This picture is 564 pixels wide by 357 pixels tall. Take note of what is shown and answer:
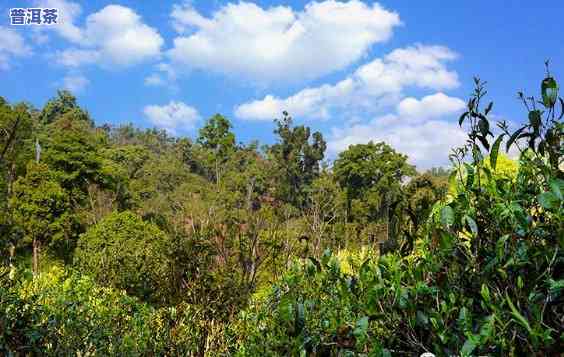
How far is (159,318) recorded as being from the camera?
565cm

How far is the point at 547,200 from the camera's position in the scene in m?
1.25

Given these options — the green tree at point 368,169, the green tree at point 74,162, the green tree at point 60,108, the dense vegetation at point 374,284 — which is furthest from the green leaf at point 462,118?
the green tree at point 60,108

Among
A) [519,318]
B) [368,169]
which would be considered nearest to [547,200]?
[519,318]

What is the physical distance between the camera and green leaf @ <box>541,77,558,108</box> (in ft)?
4.37

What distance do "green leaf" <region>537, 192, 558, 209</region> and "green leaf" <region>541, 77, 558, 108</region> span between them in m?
0.25

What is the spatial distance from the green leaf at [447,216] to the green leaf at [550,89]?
0.36 m

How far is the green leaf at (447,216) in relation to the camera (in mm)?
1332

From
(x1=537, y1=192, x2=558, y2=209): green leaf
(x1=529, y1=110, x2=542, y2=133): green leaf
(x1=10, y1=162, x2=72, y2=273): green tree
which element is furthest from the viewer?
(x1=10, y1=162, x2=72, y2=273): green tree

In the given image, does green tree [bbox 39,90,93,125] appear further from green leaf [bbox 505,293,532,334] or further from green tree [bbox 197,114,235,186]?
green leaf [bbox 505,293,532,334]

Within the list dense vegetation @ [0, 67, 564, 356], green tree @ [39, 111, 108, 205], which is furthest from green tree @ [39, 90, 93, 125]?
dense vegetation @ [0, 67, 564, 356]

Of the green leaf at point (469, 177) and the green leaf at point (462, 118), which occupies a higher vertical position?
the green leaf at point (462, 118)

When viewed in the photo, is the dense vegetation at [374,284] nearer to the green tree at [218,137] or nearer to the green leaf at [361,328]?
the green leaf at [361,328]

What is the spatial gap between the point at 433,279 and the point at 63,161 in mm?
24596

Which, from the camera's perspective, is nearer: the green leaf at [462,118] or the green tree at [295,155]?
the green leaf at [462,118]
